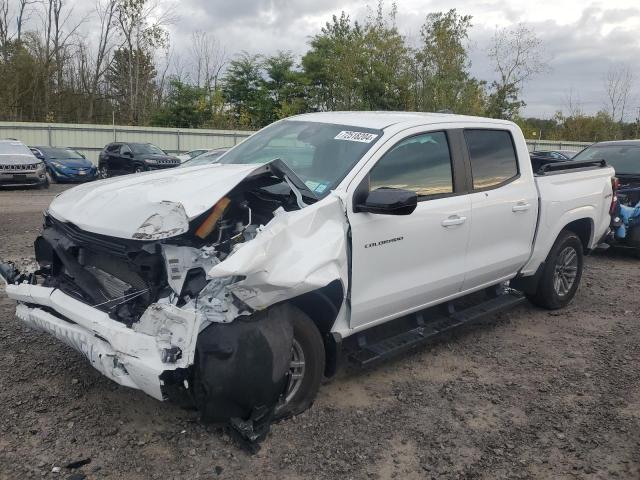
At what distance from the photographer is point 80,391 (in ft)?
12.1

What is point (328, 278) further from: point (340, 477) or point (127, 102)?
point (127, 102)

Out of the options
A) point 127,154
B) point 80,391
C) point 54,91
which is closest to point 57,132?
point 127,154

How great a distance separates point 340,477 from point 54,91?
37335mm

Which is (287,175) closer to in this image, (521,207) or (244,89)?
(521,207)

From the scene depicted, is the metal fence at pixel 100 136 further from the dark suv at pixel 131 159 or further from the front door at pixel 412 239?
the front door at pixel 412 239

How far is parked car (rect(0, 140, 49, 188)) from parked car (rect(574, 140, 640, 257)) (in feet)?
48.9

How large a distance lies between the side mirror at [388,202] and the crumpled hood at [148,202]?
2.23 feet

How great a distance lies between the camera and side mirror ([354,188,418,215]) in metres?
3.36

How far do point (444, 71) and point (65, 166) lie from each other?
19930mm

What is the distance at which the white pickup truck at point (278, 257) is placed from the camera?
2.88 metres

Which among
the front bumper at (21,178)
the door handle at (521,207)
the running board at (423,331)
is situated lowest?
the running board at (423,331)

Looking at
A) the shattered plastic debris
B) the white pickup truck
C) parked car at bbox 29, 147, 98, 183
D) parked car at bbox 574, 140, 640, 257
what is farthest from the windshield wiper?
parked car at bbox 29, 147, 98, 183

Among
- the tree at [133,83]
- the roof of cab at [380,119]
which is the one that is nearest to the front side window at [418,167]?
the roof of cab at [380,119]

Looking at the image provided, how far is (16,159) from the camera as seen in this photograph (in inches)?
663
